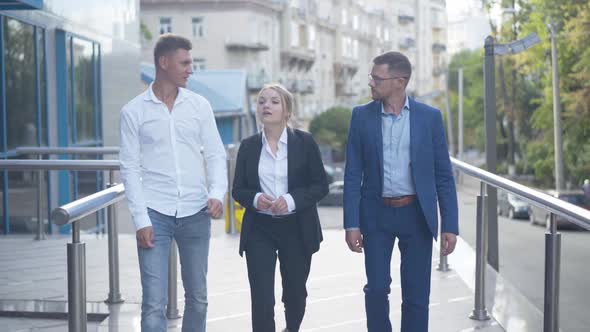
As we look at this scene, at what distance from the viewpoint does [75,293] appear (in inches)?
185

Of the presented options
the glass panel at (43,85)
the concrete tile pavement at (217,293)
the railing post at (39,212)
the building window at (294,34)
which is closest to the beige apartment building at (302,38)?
the building window at (294,34)

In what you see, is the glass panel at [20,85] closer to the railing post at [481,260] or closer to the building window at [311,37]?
the railing post at [481,260]

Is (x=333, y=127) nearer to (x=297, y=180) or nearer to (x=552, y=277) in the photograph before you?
(x=297, y=180)

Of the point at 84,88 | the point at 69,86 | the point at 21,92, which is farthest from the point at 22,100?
the point at 84,88

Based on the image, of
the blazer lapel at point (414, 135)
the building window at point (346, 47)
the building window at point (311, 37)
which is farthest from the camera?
the building window at point (346, 47)

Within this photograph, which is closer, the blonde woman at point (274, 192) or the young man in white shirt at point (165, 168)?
the young man in white shirt at point (165, 168)

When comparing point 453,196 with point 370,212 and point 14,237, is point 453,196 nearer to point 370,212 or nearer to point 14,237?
point 370,212

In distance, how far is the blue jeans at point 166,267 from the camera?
4801mm

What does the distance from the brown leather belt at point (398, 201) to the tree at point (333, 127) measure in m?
60.6

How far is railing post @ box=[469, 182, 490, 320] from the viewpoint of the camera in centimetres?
668

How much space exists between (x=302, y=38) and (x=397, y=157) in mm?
68494

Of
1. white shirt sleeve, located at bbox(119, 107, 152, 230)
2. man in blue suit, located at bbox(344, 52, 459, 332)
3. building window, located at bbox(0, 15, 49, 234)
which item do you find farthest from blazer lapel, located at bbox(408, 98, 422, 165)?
building window, located at bbox(0, 15, 49, 234)

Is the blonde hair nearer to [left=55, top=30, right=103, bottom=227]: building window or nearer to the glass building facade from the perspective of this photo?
the glass building facade

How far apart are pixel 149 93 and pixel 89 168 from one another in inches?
80.5
